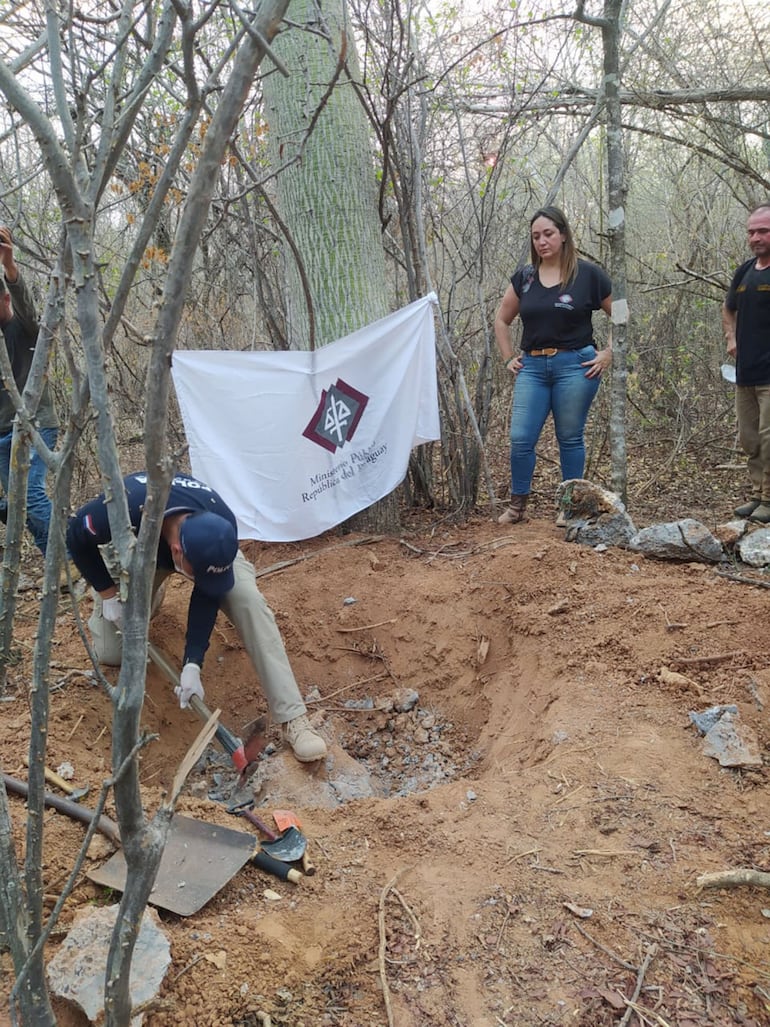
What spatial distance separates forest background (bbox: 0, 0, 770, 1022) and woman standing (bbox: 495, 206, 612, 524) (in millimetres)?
318

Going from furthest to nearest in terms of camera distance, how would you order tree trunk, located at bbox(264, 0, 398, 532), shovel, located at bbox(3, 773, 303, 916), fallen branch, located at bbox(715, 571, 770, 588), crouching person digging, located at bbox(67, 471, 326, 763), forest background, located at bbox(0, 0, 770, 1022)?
tree trunk, located at bbox(264, 0, 398, 532), fallen branch, located at bbox(715, 571, 770, 588), crouching person digging, located at bbox(67, 471, 326, 763), shovel, located at bbox(3, 773, 303, 916), forest background, located at bbox(0, 0, 770, 1022)

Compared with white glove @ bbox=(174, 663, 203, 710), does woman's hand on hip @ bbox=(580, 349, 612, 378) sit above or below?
above

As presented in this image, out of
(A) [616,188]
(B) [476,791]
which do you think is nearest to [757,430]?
(A) [616,188]

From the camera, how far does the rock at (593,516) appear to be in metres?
4.07

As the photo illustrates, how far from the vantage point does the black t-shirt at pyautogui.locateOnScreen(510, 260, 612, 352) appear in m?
4.07

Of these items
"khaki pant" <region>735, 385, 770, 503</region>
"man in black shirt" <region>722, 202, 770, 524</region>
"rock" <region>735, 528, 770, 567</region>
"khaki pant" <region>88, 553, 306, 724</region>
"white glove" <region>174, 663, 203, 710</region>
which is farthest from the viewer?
"khaki pant" <region>735, 385, 770, 503</region>

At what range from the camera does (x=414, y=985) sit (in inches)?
66.3

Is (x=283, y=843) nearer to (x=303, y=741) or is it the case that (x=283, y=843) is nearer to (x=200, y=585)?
(x=303, y=741)

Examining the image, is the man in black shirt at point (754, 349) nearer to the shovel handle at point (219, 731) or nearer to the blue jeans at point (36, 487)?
the shovel handle at point (219, 731)

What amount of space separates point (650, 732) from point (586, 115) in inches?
223

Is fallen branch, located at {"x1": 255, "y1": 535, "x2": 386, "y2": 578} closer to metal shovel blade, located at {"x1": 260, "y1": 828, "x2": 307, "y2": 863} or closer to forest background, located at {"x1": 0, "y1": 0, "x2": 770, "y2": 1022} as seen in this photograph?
forest background, located at {"x1": 0, "y1": 0, "x2": 770, "y2": 1022}

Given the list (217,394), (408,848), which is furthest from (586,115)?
(408,848)

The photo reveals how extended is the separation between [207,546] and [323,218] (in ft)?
8.59

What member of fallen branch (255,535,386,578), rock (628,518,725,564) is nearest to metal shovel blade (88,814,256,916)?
fallen branch (255,535,386,578)
